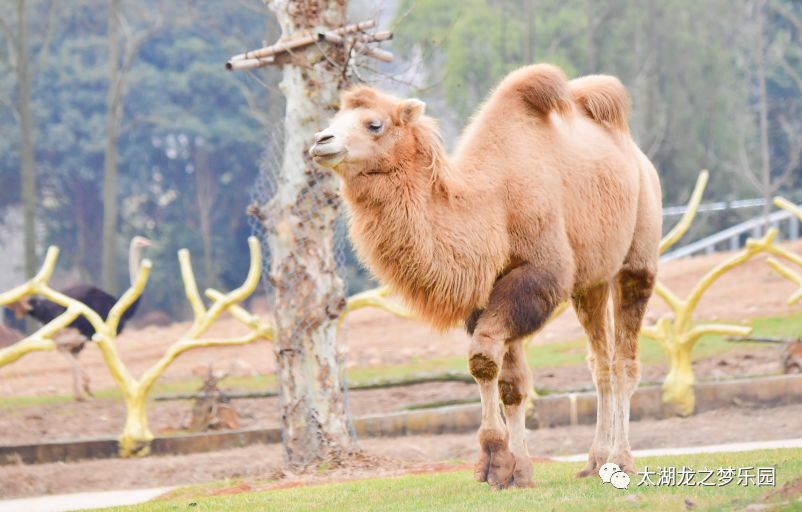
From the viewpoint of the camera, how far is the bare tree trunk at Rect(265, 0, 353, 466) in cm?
1115

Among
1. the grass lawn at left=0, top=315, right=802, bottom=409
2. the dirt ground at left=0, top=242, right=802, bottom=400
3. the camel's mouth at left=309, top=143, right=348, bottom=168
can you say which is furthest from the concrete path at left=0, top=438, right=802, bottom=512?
the dirt ground at left=0, top=242, right=802, bottom=400

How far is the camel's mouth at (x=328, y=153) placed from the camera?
7.27m

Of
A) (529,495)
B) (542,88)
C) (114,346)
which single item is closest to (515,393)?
(529,495)

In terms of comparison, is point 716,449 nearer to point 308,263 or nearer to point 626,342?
point 626,342

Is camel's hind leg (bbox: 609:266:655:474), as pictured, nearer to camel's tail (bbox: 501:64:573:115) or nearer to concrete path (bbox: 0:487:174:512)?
camel's tail (bbox: 501:64:573:115)

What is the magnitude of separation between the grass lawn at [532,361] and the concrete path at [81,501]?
6426mm

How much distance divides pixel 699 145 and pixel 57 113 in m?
20.5

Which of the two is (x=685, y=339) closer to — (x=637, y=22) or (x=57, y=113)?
(x=637, y=22)

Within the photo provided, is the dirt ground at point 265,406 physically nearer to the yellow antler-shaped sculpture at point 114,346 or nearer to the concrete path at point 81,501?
the yellow antler-shaped sculpture at point 114,346

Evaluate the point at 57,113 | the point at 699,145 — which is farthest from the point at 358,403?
the point at 57,113

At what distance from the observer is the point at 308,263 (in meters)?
11.2

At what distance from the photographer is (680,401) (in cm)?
1347

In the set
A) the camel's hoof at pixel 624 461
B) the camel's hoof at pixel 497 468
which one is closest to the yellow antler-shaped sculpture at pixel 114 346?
the camel's hoof at pixel 624 461

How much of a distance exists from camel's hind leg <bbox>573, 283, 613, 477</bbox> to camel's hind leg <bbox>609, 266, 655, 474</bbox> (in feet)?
0.25
